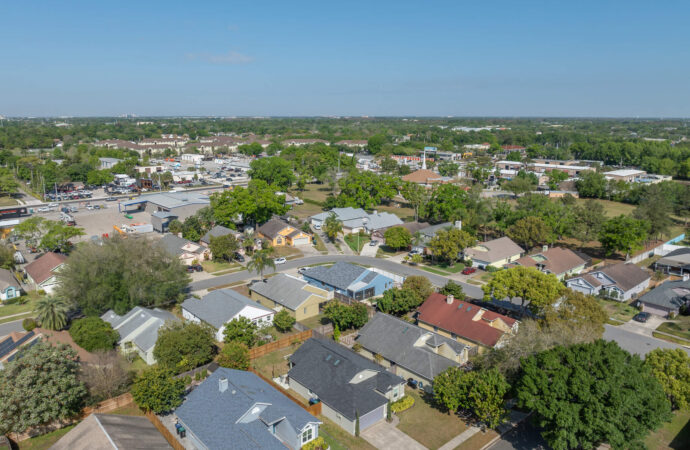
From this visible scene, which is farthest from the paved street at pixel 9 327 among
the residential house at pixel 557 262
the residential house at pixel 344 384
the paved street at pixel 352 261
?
the residential house at pixel 557 262

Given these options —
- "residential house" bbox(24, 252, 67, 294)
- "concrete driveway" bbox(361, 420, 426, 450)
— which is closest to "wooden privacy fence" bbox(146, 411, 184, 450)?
"concrete driveway" bbox(361, 420, 426, 450)

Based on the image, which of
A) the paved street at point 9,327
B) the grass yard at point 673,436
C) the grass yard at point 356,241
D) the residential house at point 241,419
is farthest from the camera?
the grass yard at point 356,241

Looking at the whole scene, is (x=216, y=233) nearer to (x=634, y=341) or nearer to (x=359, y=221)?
(x=359, y=221)

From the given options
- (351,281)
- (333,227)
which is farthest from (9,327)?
(333,227)

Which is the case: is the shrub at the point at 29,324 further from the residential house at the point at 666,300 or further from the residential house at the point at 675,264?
the residential house at the point at 675,264

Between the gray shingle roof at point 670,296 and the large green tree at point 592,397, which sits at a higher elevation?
the large green tree at point 592,397

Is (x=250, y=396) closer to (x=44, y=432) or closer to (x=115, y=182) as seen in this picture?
(x=44, y=432)
